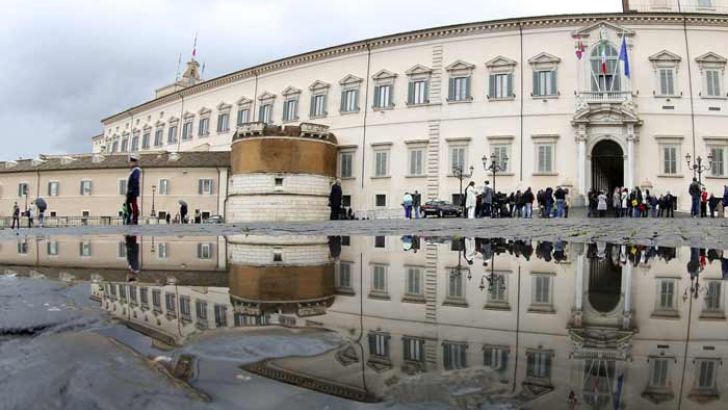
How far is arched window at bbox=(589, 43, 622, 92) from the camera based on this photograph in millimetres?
31719

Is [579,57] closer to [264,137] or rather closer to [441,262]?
[264,137]

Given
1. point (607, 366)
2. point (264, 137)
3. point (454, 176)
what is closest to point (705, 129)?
point (454, 176)

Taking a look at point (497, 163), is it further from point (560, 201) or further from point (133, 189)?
point (133, 189)

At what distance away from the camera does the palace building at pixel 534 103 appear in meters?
31.2

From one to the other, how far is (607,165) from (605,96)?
594cm

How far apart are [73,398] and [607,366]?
1.66 metres

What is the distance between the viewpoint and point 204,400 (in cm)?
140

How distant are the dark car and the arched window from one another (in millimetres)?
11516

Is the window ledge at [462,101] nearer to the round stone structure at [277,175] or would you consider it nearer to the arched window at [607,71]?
the arched window at [607,71]

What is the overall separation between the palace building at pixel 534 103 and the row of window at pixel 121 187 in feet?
32.1

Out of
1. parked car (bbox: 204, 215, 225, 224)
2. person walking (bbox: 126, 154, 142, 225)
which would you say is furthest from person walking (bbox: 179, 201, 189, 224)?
person walking (bbox: 126, 154, 142, 225)

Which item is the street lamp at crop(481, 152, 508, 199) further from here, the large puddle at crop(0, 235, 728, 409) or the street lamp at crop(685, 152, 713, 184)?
the large puddle at crop(0, 235, 728, 409)

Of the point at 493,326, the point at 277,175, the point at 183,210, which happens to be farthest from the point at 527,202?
the point at 493,326

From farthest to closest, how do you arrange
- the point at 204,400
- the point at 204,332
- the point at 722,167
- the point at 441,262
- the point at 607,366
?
the point at 722,167, the point at 441,262, the point at 204,332, the point at 607,366, the point at 204,400
